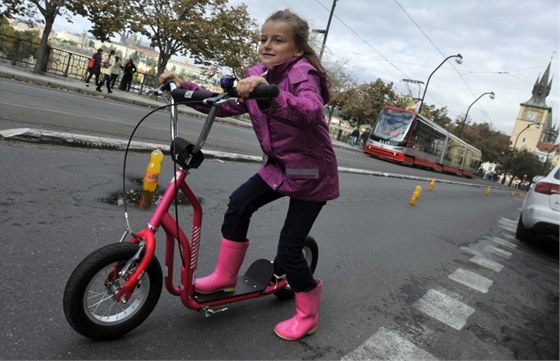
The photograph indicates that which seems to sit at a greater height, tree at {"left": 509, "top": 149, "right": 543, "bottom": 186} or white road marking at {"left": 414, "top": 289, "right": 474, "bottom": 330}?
tree at {"left": 509, "top": 149, "right": 543, "bottom": 186}

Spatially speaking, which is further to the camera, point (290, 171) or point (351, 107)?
point (351, 107)

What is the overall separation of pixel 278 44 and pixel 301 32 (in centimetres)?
14

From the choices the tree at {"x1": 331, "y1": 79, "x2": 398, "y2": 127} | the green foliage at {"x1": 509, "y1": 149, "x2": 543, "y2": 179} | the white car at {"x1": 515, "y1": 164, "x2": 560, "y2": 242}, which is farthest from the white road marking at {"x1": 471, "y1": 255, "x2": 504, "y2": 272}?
the green foliage at {"x1": 509, "y1": 149, "x2": 543, "y2": 179}

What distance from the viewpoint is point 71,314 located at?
213 centimetres

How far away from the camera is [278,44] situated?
98.7 inches

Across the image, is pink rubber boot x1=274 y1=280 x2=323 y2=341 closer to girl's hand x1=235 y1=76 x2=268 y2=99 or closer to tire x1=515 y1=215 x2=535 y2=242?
girl's hand x1=235 y1=76 x2=268 y2=99

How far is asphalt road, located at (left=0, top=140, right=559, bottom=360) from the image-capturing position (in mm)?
2512

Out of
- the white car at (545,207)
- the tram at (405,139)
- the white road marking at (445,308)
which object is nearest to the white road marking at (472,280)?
the white road marking at (445,308)

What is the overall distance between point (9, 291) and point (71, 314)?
0.72 m

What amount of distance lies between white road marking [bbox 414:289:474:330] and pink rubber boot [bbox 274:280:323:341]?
135 centimetres

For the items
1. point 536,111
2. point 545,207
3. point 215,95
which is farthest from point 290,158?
point 536,111

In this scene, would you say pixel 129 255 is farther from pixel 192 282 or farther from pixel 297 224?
pixel 297 224

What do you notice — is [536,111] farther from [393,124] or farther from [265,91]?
[265,91]

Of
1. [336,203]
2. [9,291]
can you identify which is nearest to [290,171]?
[9,291]
